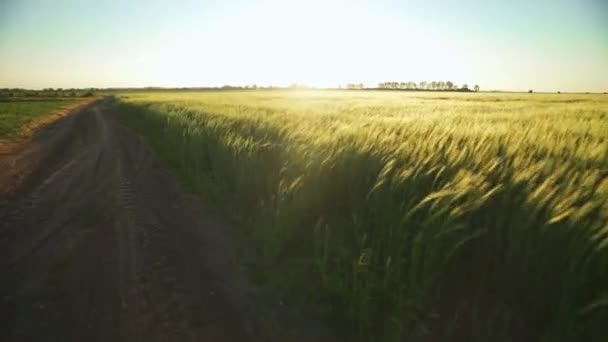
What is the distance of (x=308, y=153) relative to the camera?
189 inches

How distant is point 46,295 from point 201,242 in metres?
1.73

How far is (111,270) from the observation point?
146 inches

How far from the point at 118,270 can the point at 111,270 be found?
0.08m

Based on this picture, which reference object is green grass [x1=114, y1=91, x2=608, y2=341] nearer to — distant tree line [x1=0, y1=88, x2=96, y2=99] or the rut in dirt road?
the rut in dirt road

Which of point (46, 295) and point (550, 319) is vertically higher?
point (550, 319)

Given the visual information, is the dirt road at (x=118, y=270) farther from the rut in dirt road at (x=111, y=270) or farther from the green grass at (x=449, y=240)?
the green grass at (x=449, y=240)

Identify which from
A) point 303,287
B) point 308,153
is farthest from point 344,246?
point 308,153

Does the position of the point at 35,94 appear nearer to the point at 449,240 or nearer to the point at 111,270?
the point at 111,270

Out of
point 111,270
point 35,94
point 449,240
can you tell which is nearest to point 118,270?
point 111,270

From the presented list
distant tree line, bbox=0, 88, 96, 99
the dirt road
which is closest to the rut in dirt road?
the dirt road

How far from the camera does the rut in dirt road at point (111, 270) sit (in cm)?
289

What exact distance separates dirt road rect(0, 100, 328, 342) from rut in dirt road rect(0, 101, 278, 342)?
1 centimetres

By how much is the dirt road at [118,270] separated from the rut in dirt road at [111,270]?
0.01m

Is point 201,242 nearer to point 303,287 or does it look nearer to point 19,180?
point 303,287
